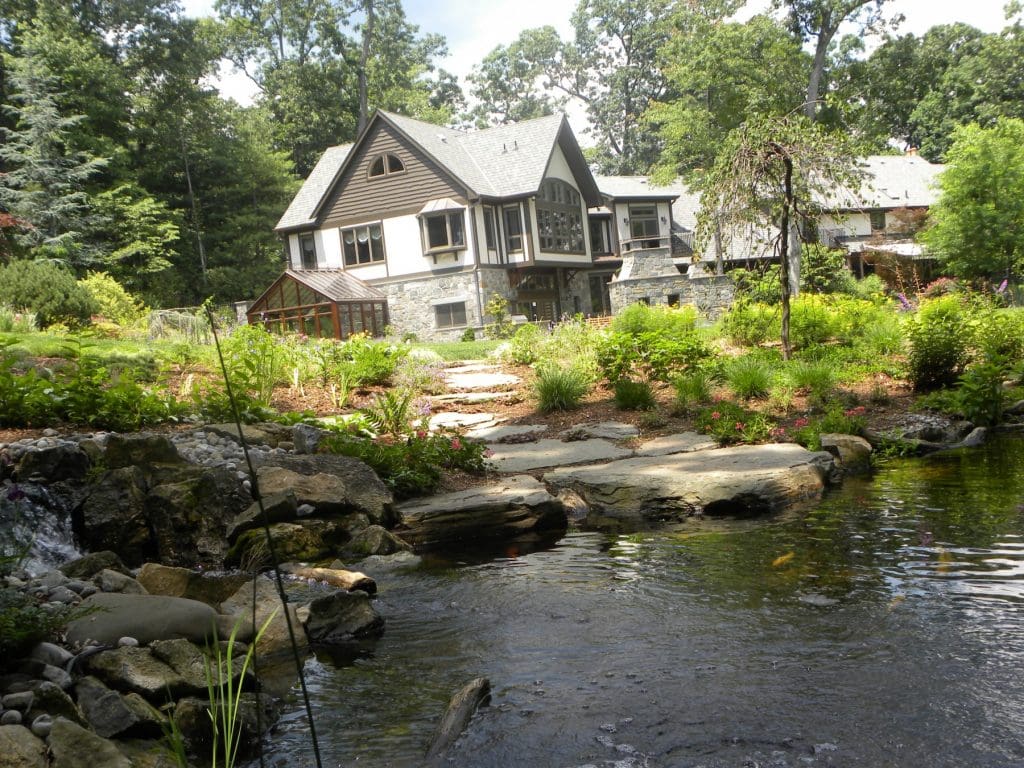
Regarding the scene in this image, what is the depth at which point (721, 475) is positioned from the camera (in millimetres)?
7145

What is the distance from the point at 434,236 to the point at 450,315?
2.99 metres

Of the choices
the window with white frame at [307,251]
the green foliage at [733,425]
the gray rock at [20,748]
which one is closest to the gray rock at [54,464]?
the gray rock at [20,748]

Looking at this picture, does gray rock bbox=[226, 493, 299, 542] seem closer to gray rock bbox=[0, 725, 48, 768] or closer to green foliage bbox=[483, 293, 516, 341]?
gray rock bbox=[0, 725, 48, 768]

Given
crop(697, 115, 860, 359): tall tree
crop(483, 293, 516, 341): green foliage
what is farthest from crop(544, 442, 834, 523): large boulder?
crop(483, 293, 516, 341): green foliage

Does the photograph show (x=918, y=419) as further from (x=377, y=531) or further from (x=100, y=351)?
(x=100, y=351)

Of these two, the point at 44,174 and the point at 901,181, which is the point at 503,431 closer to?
the point at 44,174

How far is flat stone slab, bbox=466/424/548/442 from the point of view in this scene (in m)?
9.80

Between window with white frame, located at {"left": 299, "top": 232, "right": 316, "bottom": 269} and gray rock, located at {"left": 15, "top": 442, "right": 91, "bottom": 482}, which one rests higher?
window with white frame, located at {"left": 299, "top": 232, "right": 316, "bottom": 269}

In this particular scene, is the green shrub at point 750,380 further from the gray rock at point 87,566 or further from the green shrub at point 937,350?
the gray rock at point 87,566

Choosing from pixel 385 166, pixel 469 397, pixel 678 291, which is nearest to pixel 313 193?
pixel 385 166

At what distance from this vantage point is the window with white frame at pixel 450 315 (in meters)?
30.1

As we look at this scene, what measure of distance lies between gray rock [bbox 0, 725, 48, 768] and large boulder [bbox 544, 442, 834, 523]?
16.1ft

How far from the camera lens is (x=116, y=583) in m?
4.38

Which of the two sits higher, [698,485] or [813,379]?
[813,379]
